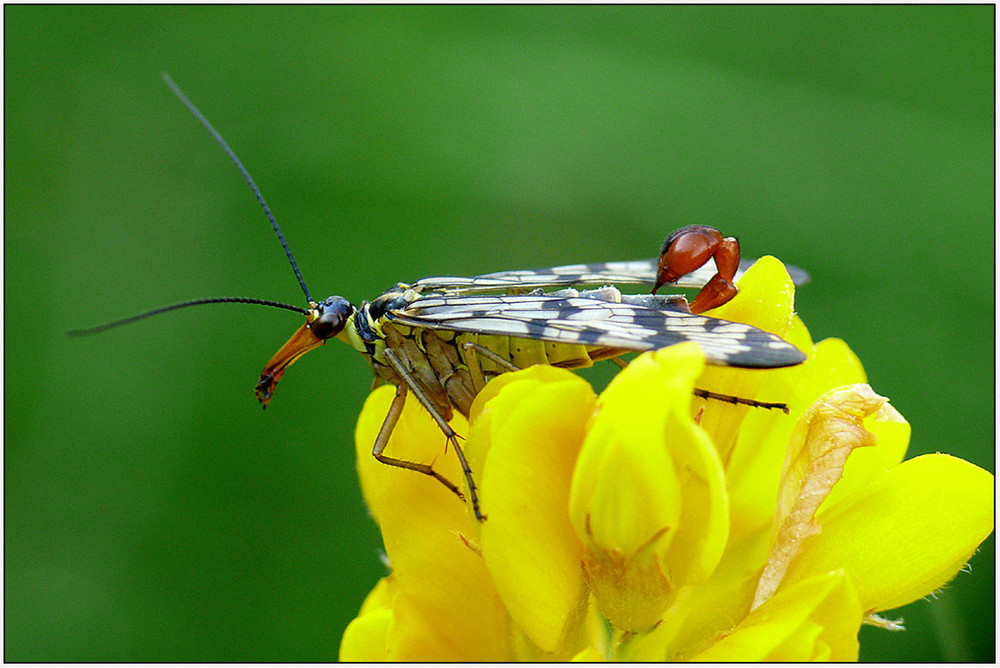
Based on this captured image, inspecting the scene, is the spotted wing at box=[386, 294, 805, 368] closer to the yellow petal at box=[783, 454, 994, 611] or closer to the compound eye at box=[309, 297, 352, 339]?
the compound eye at box=[309, 297, 352, 339]

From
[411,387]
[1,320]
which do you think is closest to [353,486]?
[1,320]

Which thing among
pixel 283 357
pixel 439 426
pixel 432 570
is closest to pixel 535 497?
pixel 432 570

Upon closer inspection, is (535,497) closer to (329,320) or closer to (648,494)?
(648,494)

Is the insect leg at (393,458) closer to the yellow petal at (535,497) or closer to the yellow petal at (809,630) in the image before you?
the yellow petal at (535,497)

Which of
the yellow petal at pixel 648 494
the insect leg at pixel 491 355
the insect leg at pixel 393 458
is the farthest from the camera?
the insect leg at pixel 491 355

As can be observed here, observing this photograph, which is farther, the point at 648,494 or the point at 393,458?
the point at 393,458

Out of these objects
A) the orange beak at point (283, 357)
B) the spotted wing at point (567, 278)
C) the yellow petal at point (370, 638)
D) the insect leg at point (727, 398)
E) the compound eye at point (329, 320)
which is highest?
the insect leg at point (727, 398)

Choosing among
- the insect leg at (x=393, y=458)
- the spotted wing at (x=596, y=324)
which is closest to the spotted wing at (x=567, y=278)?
the spotted wing at (x=596, y=324)
